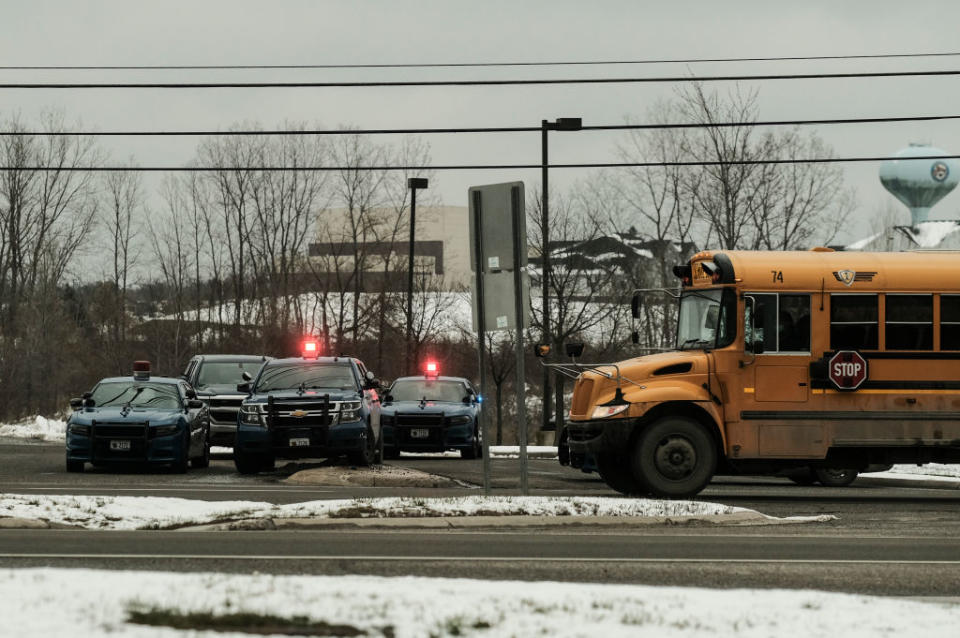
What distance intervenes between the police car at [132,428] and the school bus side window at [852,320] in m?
10.6

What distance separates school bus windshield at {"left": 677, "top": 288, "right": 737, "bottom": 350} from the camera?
18.0 m

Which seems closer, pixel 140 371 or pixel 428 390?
pixel 140 371

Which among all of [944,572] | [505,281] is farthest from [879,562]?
[505,281]

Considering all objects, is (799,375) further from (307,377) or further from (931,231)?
(931,231)

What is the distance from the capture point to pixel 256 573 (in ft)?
29.8

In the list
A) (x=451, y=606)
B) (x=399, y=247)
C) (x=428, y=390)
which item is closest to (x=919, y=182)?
(x=399, y=247)

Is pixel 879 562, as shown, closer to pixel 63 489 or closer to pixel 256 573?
pixel 256 573

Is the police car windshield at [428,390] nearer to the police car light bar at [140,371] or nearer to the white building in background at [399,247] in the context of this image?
the police car light bar at [140,371]

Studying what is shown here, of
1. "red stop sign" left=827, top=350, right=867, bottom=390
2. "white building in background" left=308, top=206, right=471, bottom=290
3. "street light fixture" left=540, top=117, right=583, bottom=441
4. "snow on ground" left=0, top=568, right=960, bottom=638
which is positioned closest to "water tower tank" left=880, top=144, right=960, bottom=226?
"white building in background" left=308, top=206, right=471, bottom=290

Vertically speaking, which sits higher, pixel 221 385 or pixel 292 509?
pixel 221 385

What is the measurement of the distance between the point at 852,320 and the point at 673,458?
2.76 m

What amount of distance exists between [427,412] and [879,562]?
18082 millimetres

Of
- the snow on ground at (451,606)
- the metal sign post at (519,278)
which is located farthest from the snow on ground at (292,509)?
the snow on ground at (451,606)

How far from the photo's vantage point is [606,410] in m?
18.0
